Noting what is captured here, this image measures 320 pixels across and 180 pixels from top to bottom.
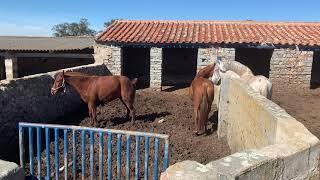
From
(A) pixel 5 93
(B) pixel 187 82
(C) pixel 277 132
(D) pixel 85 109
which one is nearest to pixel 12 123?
(A) pixel 5 93

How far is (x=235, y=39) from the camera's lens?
15.5 metres

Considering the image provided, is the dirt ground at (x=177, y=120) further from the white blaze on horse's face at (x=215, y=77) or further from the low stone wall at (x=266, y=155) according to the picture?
the low stone wall at (x=266, y=155)

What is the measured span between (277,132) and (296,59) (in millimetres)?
12079

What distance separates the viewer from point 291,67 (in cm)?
1526

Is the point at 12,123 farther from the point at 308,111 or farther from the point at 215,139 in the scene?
the point at 308,111

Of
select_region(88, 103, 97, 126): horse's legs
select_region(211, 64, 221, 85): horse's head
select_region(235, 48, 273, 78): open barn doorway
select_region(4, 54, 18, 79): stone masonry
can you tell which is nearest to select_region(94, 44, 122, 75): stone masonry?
select_region(4, 54, 18, 79): stone masonry

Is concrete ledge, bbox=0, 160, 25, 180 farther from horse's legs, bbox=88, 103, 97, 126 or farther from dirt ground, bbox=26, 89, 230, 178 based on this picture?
horse's legs, bbox=88, 103, 97, 126

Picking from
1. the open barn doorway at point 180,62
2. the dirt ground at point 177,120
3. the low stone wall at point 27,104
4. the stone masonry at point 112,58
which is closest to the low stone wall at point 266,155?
the dirt ground at point 177,120

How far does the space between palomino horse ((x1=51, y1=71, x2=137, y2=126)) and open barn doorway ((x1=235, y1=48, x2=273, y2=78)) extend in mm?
8575

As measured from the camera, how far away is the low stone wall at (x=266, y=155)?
2547 millimetres

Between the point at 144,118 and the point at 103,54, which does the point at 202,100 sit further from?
the point at 103,54

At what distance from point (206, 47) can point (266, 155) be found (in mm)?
12588

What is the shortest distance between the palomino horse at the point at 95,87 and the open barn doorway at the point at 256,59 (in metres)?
8.57

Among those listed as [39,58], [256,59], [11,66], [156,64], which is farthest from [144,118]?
[39,58]
